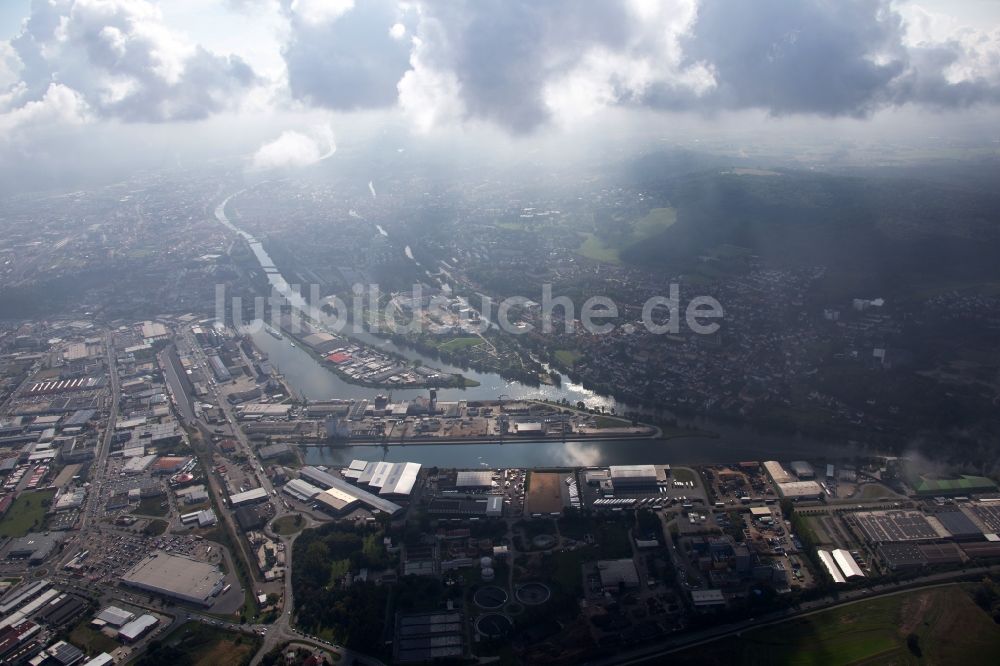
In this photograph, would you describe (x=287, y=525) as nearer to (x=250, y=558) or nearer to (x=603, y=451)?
(x=250, y=558)

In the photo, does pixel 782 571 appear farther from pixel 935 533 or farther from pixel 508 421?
pixel 508 421

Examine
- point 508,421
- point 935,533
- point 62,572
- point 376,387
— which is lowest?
point 62,572

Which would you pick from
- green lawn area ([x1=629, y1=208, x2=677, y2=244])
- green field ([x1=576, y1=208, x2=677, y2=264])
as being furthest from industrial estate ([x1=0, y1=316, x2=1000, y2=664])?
green lawn area ([x1=629, y1=208, x2=677, y2=244])

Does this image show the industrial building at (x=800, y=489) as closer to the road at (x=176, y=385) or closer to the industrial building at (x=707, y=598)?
the industrial building at (x=707, y=598)

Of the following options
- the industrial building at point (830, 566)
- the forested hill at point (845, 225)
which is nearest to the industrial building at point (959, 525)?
the industrial building at point (830, 566)

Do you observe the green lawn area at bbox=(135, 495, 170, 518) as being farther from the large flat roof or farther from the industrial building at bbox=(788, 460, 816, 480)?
the industrial building at bbox=(788, 460, 816, 480)

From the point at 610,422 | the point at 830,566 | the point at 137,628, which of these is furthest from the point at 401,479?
the point at 830,566

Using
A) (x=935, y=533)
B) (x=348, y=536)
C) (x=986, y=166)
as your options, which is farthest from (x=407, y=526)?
(x=986, y=166)
